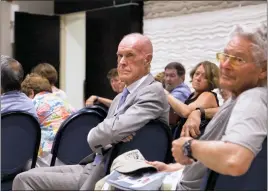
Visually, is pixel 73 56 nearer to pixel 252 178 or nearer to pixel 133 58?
→ pixel 133 58

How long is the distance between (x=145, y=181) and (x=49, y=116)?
1.71 m

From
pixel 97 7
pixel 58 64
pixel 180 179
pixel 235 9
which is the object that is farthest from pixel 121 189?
pixel 58 64

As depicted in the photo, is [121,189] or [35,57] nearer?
[121,189]

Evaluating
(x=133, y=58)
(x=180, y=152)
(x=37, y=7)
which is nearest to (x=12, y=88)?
(x=133, y=58)

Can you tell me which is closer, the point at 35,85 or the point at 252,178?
the point at 252,178

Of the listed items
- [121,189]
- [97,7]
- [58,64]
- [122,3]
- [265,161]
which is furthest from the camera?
[58,64]

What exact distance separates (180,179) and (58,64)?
22.9 feet

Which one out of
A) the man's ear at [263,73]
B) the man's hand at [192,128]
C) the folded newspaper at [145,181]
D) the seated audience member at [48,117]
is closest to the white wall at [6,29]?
the seated audience member at [48,117]

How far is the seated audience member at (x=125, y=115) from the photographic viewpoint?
2.35 metres

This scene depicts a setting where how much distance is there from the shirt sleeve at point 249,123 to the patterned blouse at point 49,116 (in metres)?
1.98

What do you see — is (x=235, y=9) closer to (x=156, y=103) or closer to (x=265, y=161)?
(x=156, y=103)

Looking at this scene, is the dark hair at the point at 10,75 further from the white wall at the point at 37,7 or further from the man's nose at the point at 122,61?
the white wall at the point at 37,7

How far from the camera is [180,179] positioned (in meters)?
1.92

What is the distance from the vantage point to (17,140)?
2889 millimetres
